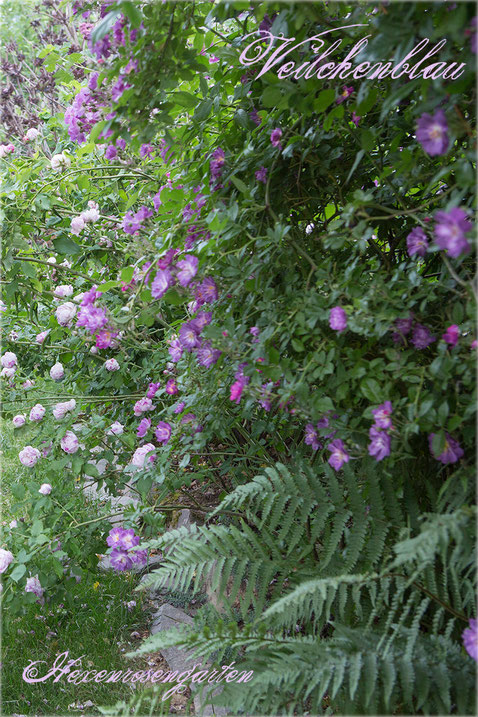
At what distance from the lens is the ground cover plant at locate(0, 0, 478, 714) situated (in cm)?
120

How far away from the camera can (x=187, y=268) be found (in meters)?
1.42

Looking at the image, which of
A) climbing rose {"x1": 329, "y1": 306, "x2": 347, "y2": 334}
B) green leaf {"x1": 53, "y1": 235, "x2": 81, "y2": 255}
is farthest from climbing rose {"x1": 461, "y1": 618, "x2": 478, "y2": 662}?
green leaf {"x1": 53, "y1": 235, "x2": 81, "y2": 255}

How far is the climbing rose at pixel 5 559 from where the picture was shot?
186 centimetres

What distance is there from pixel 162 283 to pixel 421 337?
0.60 m

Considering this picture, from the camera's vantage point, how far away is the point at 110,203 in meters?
2.59

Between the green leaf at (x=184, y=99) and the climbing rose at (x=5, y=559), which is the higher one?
the green leaf at (x=184, y=99)

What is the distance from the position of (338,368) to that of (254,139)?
62 centimetres

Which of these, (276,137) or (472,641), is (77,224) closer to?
(276,137)

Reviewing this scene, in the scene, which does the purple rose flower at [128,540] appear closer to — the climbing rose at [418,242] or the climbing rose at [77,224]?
the climbing rose at [77,224]

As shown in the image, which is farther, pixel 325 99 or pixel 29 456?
pixel 29 456

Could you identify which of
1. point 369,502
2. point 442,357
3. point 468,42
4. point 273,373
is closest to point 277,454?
point 369,502

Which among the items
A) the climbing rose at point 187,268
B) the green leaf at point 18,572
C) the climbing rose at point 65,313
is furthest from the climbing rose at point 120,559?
the climbing rose at point 187,268

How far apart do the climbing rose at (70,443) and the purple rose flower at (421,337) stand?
1220mm

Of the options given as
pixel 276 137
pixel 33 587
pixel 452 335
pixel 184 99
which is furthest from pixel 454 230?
pixel 33 587
